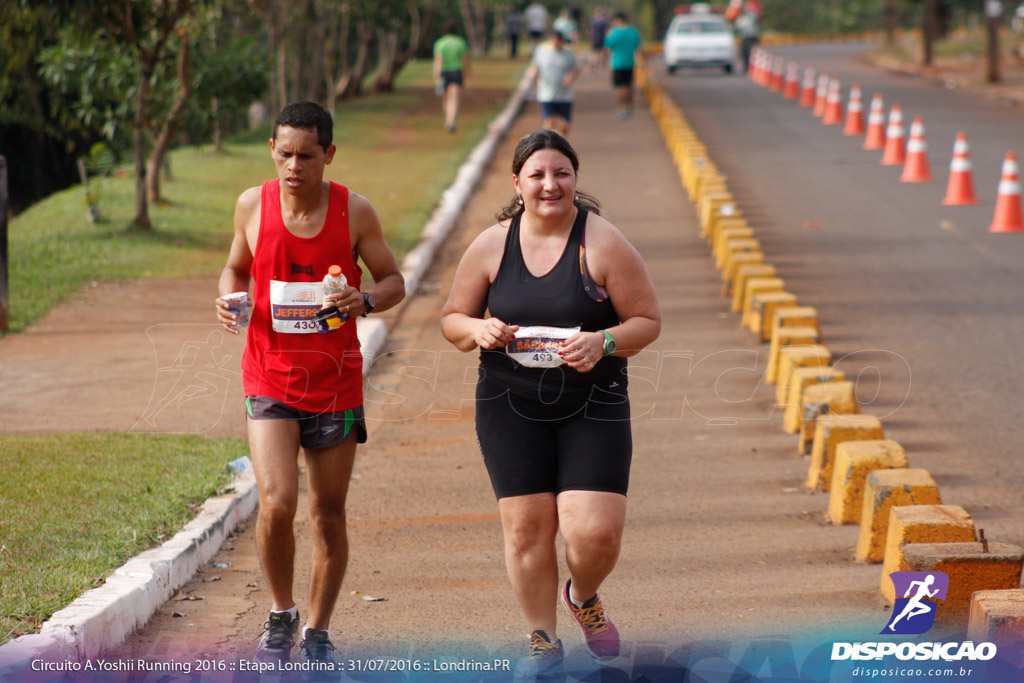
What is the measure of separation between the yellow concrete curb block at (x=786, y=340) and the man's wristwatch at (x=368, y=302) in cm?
464

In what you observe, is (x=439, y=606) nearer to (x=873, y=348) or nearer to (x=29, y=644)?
(x=29, y=644)

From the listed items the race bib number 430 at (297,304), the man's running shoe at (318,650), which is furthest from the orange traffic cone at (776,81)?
the man's running shoe at (318,650)

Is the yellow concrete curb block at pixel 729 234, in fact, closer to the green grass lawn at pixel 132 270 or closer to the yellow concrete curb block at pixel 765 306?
the yellow concrete curb block at pixel 765 306

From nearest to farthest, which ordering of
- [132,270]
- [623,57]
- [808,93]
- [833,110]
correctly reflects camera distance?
[132,270]
[623,57]
[833,110]
[808,93]

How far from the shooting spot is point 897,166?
19.6 meters

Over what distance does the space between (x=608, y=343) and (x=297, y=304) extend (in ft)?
3.54

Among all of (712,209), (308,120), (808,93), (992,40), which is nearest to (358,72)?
(808,93)

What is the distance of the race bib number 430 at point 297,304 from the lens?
427cm

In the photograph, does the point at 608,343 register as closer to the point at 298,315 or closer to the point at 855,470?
the point at 298,315

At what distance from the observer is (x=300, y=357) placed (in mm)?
4312

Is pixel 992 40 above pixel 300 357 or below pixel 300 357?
below

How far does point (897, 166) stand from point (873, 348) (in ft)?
36.9

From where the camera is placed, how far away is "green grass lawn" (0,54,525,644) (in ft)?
16.4

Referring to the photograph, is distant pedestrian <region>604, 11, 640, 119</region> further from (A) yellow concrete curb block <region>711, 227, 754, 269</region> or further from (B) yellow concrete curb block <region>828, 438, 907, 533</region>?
(B) yellow concrete curb block <region>828, 438, 907, 533</region>
